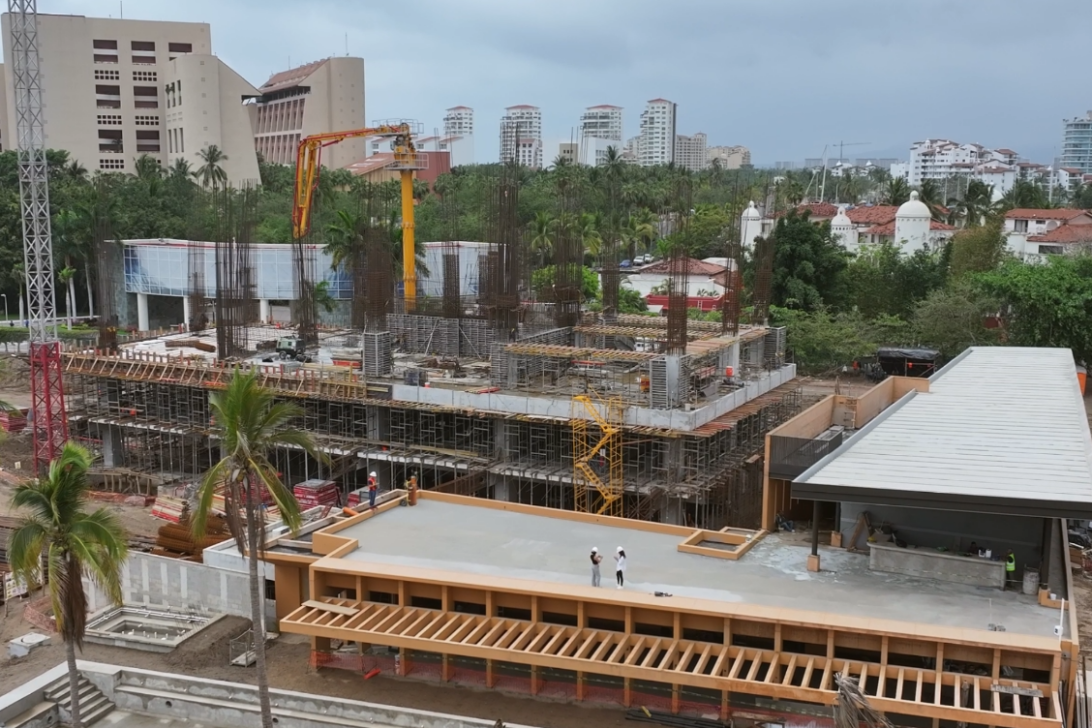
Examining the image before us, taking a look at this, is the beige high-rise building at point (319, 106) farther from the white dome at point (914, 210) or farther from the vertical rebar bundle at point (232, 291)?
the vertical rebar bundle at point (232, 291)

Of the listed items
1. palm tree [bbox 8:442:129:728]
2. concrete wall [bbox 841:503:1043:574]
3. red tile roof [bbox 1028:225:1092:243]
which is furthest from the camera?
red tile roof [bbox 1028:225:1092:243]

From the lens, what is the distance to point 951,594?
20016 millimetres

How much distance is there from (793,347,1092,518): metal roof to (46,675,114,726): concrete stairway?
1464cm

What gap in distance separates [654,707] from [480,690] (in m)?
Result: 3.66

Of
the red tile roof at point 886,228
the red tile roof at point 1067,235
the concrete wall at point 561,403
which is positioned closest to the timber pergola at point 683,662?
the concrete wall at point 561,403

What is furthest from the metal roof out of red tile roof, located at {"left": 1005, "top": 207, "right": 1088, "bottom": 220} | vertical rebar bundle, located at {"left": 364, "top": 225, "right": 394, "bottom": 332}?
red tile roof, located at {"left": 1005, "top": 207, "right": 1088, "bottom": 220}

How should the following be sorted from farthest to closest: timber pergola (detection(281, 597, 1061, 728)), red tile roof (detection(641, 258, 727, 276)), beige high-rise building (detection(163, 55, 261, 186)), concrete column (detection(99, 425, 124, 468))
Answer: beige high-rise building (detection(163, 55, 261, 186))
red tile roof (detection(641, 258, 727, 276))
concrete column (detection(99, 425, 124, 468))
timber pergola (detection(281, 597, 1061, 728))

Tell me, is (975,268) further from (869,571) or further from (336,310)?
(869,571)

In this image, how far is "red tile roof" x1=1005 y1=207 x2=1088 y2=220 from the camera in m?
79.9

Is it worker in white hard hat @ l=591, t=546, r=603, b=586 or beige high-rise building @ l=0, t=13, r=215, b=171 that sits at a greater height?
beige high-rise building @ l=0, t=13, r=215, b=171

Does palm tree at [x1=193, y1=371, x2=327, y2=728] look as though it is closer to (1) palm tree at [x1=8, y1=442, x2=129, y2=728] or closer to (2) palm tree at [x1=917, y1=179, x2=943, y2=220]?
(1) palm tree at [x1=8, y1=442, x2=129, y2=728]

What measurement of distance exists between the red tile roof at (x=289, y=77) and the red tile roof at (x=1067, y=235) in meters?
83.4

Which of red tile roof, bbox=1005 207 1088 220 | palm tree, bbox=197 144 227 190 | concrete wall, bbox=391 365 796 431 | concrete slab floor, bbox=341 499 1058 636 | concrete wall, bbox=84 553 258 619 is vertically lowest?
concrete wall, bbox=84 553 258 619

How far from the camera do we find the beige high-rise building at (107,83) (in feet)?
344
